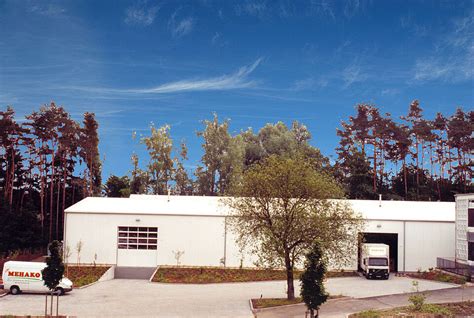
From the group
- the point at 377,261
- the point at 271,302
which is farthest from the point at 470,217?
the point at 271,302

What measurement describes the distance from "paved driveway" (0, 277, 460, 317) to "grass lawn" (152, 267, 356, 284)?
1.49m

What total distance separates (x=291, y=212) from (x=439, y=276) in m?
18.9

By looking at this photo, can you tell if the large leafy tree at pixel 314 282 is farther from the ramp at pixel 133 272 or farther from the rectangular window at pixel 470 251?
the ramp at pixel 133 272

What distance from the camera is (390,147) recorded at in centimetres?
9150

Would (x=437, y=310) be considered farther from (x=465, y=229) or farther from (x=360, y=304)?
(x=465, y=229)

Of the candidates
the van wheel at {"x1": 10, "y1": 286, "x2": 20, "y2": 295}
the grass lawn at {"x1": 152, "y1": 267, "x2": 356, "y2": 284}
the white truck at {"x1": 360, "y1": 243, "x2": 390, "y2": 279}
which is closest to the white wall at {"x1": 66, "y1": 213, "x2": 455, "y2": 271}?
the grass lawn at {"x1": 152, "y1": 267, "x2": 356, "y2": 284}

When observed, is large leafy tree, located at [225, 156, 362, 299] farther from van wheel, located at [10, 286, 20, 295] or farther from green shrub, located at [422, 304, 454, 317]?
van wheel, located at [10, 286, 20, 295]

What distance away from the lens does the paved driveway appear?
35100 millimetres

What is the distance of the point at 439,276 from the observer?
49.0 m

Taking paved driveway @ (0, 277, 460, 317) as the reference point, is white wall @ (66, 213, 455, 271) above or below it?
above

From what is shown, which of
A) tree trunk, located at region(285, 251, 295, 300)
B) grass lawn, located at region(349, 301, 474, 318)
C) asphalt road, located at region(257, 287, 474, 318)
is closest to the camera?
grass lawn, located at region(349, 301, 474, 318)

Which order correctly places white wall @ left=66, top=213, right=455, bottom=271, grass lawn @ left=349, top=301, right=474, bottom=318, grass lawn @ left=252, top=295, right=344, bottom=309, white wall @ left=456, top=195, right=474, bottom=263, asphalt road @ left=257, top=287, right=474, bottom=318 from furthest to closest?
1. white wall @ left=66, top=213, right=455, bottom=271
2. white wall @ left=456, top=195, right=474, bottom=263
3. grass lawn @ left=252, top=295, right=344, bottom=309
4. asphalt road @ left=257, top=287, right=474, bottom=318
5. grass lawn @ left=349, top=301, right=474, bottom=318

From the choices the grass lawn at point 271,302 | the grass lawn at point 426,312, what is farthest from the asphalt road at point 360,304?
the grass lawn at point 426,312

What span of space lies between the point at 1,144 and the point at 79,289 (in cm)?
4238
